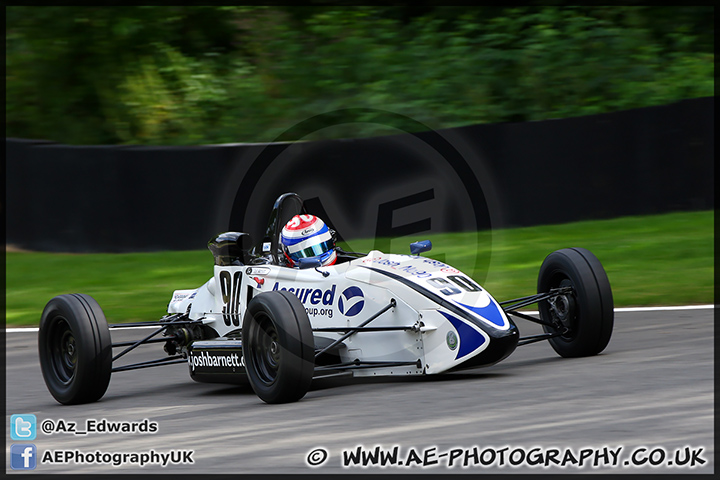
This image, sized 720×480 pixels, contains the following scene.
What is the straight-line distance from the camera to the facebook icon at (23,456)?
6.02 meters

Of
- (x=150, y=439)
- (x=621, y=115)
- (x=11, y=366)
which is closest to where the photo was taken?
(x=150, y=439)

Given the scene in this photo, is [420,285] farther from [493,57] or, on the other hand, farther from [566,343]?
[493,57]

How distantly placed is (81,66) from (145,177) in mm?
8491

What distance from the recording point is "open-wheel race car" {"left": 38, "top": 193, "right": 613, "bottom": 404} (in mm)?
7148

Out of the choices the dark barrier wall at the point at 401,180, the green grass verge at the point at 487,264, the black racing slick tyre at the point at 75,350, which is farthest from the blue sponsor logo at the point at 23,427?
the dark barrier wall at the point at 401,180

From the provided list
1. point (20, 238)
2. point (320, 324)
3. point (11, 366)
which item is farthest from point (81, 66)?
point (320, 324)

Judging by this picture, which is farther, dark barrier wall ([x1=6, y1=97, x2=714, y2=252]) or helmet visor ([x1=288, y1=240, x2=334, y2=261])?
dark barrier wall ([x1=6, y1=97, x2=714, y2=252])

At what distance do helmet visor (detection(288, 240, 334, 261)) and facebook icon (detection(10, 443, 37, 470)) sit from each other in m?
2.76

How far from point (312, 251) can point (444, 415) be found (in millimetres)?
2459

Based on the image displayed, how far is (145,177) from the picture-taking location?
16109 mm

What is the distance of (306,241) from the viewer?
27.4 feet

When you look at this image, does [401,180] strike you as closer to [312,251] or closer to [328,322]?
[312,251]

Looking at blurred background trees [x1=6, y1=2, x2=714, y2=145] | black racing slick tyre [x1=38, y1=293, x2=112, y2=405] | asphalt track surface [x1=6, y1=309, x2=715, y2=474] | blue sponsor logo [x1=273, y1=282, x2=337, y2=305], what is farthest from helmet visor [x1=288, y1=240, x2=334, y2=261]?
blurred background trees [x1=6, y1=2, x2=714, y2=145]

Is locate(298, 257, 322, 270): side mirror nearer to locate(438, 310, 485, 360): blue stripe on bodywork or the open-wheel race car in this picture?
the open-wheel race car
